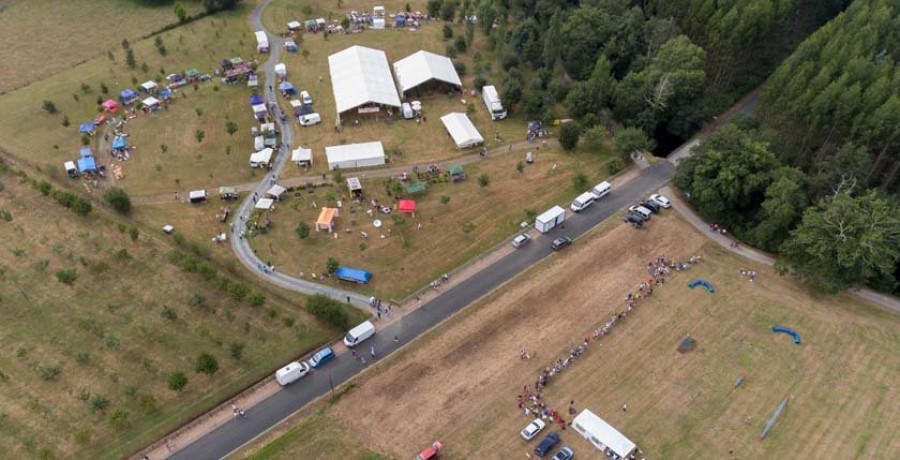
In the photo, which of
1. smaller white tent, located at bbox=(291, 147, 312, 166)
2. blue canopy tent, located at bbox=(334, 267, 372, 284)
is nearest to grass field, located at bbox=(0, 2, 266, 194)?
smaller white tent, located at bbox=(291, 147, 312, 166)

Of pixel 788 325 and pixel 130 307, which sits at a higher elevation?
pixel 130 307

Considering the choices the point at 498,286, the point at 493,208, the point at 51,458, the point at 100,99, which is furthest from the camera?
the point at 100,99

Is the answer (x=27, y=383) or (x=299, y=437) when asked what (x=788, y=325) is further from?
(x=27, y=383)

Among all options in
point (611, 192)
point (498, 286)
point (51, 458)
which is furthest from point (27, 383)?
point (611, 192)

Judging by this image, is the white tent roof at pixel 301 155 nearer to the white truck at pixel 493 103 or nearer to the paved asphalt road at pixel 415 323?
the white truck at pixel 493 103

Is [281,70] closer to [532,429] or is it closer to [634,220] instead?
[634,220]

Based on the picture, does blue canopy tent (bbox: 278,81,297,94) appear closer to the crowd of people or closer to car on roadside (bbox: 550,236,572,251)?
car on roadside (bbox: 550,236,572,251)

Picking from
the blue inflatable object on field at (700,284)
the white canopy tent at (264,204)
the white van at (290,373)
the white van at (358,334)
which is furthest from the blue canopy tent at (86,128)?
the blue inflatable object on field at (700,284)
